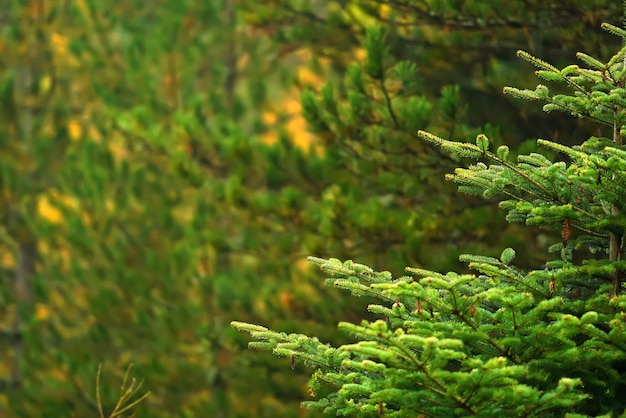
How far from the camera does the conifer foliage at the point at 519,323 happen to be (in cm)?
319

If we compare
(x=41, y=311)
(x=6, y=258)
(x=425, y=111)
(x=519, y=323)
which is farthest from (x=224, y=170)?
(x=519, y=323)

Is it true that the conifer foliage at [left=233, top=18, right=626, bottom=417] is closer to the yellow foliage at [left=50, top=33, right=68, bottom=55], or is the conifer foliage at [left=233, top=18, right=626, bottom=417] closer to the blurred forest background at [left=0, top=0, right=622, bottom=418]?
the blurred forest background at [left=0, top=0, right=622, bottom=418]

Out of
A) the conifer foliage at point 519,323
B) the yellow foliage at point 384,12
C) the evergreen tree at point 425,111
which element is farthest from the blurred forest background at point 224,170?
the conifer foliage at point 519,323

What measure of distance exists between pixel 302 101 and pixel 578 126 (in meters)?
2.29

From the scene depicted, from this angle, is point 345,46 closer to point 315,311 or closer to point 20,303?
point 315,311

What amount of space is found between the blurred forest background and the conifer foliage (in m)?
2.51

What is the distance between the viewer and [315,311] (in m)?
8.72

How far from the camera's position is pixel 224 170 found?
10.3m

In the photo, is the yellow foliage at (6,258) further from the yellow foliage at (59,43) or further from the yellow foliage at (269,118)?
the yellow foliage at (269,118)

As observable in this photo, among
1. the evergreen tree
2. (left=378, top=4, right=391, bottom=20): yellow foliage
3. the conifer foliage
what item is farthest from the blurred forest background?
the conifer foliage

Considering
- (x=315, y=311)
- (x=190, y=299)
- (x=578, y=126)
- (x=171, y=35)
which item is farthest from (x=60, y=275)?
(x=578, y=126)

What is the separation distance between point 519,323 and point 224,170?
23.7ft

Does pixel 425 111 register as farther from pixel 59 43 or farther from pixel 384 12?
pixel 59 43

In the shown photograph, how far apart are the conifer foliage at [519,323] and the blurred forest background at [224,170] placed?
2.51 metres
